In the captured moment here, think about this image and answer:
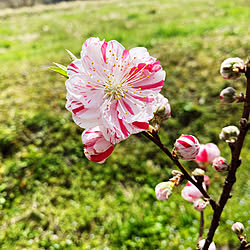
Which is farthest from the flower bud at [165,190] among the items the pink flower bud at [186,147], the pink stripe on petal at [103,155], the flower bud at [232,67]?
the flower bud at [232,67]

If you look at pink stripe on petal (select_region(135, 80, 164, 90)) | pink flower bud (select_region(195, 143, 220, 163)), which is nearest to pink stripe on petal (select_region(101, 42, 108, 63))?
pink stripe on petal (select_region(135, 80, 164, 90))

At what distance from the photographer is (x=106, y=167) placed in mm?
2777

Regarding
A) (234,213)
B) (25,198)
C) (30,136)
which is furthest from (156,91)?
(30,136)

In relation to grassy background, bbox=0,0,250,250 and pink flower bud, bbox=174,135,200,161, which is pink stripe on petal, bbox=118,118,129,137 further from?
grassy background, bbox=0,0,250,250

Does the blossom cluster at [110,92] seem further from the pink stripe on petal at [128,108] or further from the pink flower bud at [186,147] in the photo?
the pink flower bud at [186,147]

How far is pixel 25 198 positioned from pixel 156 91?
2.15 metres

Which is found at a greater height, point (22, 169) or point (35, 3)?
point (35, 3)

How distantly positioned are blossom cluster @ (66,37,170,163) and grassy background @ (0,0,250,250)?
172 centimetres

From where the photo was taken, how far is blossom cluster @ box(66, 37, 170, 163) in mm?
653

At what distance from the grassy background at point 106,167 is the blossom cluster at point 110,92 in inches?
67.5

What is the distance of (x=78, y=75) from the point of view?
25.8 inches

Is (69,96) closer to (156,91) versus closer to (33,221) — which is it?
(156,91)

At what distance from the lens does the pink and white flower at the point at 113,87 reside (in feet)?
2.14

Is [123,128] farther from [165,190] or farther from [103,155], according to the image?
[165,190]
